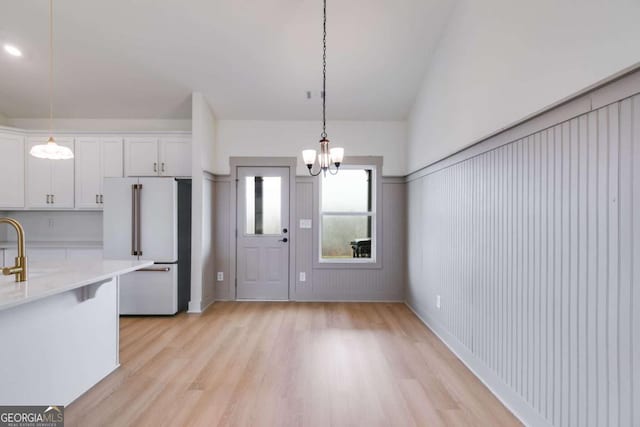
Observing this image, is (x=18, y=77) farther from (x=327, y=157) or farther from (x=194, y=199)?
(x=327, y=157)

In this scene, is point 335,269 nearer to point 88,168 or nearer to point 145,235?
point 145,235

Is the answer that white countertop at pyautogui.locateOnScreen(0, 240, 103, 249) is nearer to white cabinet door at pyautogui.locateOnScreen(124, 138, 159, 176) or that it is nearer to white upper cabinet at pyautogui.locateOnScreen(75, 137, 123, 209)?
white upper cabinet at pyautogui.locateOnScreen(75, 137, 123, 209)

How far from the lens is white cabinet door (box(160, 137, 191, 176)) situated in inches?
182

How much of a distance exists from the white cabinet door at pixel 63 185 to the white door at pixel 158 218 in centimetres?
133

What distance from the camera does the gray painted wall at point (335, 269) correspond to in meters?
5.03

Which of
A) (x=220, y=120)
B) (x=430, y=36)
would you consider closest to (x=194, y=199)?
(x=220, y=120)

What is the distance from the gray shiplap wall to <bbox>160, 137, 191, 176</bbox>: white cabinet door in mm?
3489

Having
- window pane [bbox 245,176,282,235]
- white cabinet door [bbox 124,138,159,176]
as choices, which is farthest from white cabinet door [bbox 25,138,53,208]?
window pane [bbox 245,176,282,235]

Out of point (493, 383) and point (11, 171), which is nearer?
point (493, 383)

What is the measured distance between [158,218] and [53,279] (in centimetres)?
218

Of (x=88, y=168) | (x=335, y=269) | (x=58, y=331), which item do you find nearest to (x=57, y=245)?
(x=88, y=168)

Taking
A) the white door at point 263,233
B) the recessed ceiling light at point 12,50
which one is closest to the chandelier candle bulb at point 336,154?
the white door at point 263,233

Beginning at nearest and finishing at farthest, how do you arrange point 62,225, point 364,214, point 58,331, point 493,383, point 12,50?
point 58,331
point 493,383
point 12,50
point 62,225
point 364,214

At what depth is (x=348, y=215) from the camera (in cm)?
516
